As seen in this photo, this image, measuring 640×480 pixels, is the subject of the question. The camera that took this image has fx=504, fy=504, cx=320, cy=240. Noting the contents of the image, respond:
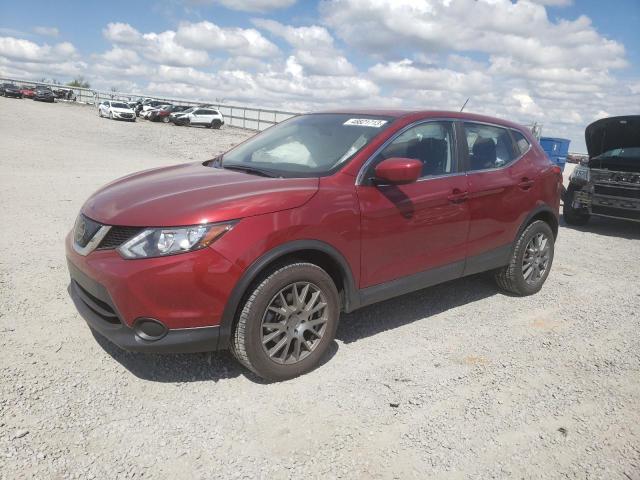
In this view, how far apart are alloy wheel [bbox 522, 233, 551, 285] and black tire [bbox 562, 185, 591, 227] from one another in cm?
451

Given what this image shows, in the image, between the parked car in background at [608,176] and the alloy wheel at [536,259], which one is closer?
the alloy wheel at [536,259]

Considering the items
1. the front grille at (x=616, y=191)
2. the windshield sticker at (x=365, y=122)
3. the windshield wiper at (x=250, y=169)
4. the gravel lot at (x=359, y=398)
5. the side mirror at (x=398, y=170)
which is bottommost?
the gravel lot at (x=359, y=398)

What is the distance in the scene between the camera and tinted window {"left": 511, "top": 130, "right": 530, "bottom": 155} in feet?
15.7

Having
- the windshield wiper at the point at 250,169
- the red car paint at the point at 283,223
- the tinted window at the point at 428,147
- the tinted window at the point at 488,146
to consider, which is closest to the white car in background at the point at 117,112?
the red car paint at the point at 283,223

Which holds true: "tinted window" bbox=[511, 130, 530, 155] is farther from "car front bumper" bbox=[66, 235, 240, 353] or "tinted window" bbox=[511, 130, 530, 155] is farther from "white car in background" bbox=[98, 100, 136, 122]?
"white car in background" bbox=[98, 100, 136, 122]

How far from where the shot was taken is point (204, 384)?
311cm

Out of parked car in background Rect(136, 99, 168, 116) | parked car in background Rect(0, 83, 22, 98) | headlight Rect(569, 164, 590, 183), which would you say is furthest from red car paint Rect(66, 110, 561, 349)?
parked car in background Rect(0, 83, 22, 98)

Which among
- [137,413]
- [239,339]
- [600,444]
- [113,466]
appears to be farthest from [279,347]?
[600,444]

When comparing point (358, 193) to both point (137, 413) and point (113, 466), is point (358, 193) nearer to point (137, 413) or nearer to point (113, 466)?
point (137, 413)

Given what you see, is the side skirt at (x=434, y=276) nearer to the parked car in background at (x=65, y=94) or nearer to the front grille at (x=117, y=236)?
the front grille at (x=117, y=236)

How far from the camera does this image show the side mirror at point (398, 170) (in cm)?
322

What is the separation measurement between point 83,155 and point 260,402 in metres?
14.6

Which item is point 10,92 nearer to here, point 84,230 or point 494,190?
point 84,230

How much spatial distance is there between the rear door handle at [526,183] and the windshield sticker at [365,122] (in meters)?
1.65
